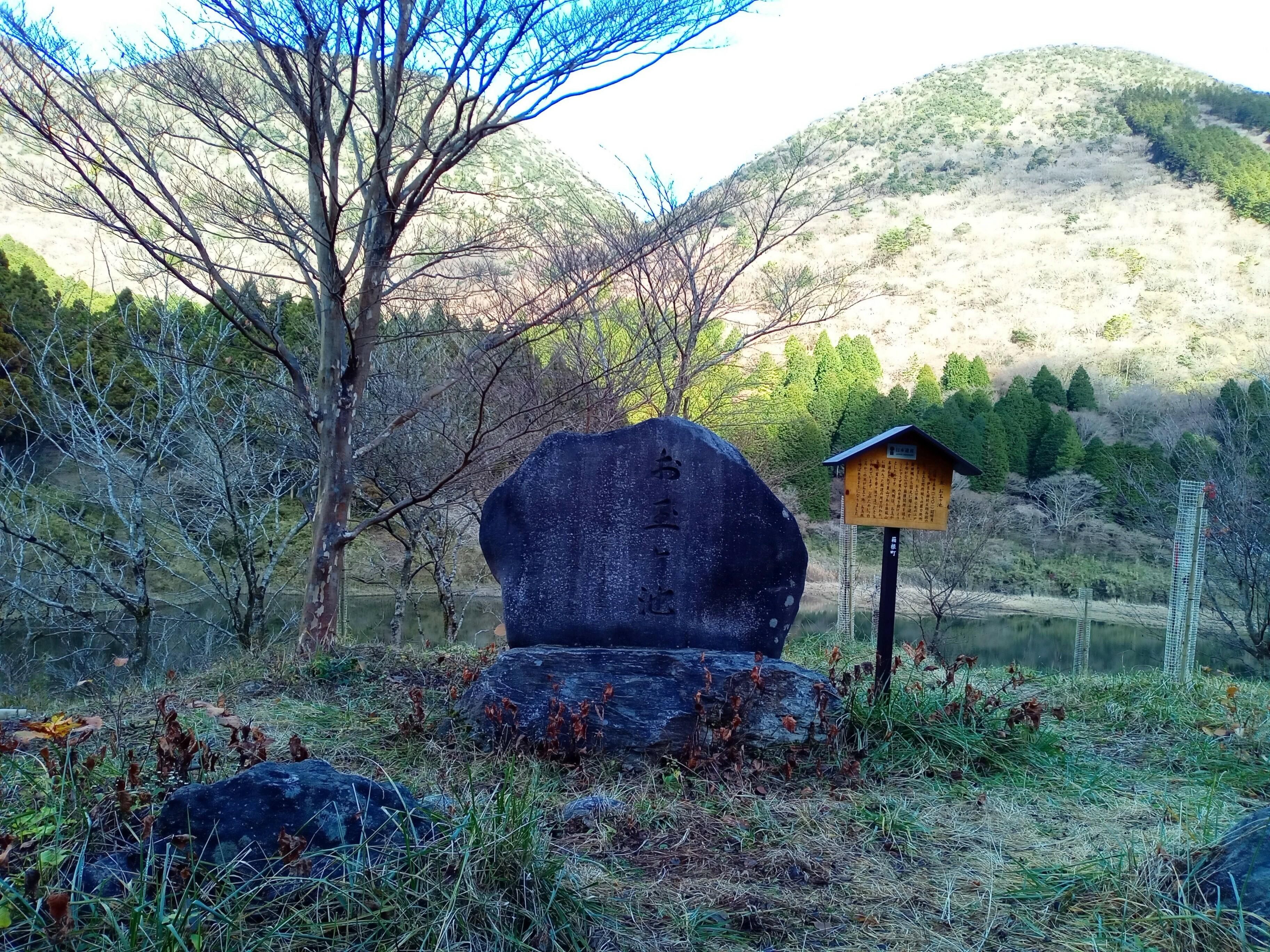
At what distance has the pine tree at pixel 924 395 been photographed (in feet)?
93.5

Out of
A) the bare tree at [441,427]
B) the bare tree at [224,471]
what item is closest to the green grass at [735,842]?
the bare tree at [224,471]

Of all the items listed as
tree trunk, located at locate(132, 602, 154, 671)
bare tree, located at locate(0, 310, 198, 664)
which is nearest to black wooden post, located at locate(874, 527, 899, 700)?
bare tree, located at locate(0, 310, 198, 664)

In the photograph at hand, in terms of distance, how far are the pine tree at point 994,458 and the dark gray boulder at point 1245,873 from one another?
Answer: 2262 cm

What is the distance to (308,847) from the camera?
8.05ft

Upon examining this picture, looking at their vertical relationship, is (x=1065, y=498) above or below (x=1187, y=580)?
above

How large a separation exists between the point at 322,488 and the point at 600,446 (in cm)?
269

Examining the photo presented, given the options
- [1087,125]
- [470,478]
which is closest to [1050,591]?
[470,478]

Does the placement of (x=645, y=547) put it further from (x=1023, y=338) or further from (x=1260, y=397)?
(x=1023, y=338)

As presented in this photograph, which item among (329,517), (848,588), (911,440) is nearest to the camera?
Answer: (911,440)

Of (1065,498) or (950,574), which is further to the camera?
(1065,498)

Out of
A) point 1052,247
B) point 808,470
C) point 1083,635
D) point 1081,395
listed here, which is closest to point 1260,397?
point 808,470

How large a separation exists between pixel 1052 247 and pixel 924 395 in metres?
30.5

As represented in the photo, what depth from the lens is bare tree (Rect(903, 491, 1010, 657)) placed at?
12.0 m

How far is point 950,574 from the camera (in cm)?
1288
